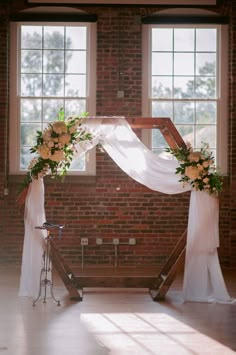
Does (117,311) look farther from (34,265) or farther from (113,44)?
(113,44)

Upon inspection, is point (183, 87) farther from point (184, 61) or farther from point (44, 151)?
point (44, 151)

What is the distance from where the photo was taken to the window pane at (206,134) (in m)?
11.4

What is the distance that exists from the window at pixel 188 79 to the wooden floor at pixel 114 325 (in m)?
3.42

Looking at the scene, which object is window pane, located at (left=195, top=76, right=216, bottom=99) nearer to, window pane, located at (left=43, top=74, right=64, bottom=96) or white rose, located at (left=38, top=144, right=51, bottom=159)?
window pane, located at (left=43, top=74, right=64, bottom=96)

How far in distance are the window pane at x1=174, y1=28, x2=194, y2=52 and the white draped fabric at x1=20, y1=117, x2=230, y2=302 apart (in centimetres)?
332

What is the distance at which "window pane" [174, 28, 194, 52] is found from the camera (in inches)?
451

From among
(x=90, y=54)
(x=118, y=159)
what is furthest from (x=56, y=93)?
(x=118, y=159)

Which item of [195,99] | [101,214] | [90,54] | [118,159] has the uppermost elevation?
[90,54]

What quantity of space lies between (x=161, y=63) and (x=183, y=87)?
1.78 ft

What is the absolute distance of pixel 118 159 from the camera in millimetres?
8703

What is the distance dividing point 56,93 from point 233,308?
515 centimetres

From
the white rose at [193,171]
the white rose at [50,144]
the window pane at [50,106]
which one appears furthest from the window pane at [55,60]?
the white rose at [193,171]

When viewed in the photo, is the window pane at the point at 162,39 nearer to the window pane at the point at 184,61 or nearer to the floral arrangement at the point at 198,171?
the window pane at the point at 184,61

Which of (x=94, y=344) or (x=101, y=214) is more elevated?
(x=101, y=214)
